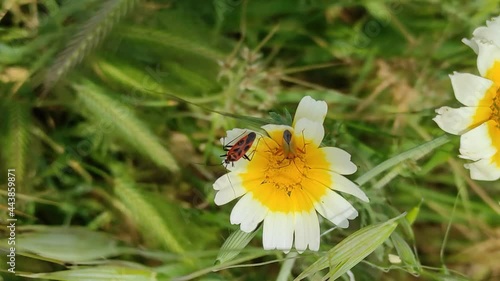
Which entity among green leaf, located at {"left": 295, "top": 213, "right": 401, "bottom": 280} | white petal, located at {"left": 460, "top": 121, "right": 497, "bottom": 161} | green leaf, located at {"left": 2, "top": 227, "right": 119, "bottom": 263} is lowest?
green leaf, located at {"left": 295, "top": 213, "right": 401, "bottom": 280}

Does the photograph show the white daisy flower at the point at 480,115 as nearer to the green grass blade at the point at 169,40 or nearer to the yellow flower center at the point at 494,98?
the yellow flower center at the point at 494,98

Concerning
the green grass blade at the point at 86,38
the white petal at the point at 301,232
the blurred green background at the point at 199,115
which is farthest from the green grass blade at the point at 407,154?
the green grass blade at the point at 86,38

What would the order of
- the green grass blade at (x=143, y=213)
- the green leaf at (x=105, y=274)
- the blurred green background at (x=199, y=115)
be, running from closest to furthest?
the green leaf at (x=105, y=274) < the blurred green background at (x=199, y=115) < the green grass blade at (x=143, y=213)

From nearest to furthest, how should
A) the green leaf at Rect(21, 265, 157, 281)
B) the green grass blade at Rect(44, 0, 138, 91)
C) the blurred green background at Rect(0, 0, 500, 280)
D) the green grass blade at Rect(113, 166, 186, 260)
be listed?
the green leaf at Rect(21, 265, 157, 281) < the green grass blade at Rect(44, 0, 138, 91) < the blurred green background at Rect(0, 0, 500, 280) < the green grass blade at Rect(113, 166, 186, 260)

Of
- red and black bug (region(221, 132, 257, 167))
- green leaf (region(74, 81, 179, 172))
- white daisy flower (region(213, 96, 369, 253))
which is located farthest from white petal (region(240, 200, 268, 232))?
green leaf (region(74, 81, 179, 172))

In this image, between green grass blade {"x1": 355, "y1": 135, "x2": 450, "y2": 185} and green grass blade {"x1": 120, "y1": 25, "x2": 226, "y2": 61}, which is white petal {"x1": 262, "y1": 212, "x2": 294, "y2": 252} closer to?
green grass blade {"x1": 355, "y1": 135, "x2": 450, "y2": 185}

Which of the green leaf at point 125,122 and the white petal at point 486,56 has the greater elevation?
the green leaf at point 125,122

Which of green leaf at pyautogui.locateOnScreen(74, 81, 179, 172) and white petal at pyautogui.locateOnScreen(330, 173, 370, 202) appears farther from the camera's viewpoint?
green leaf at pyautogui.locateOnScreen(74, 81, 179, 172)
